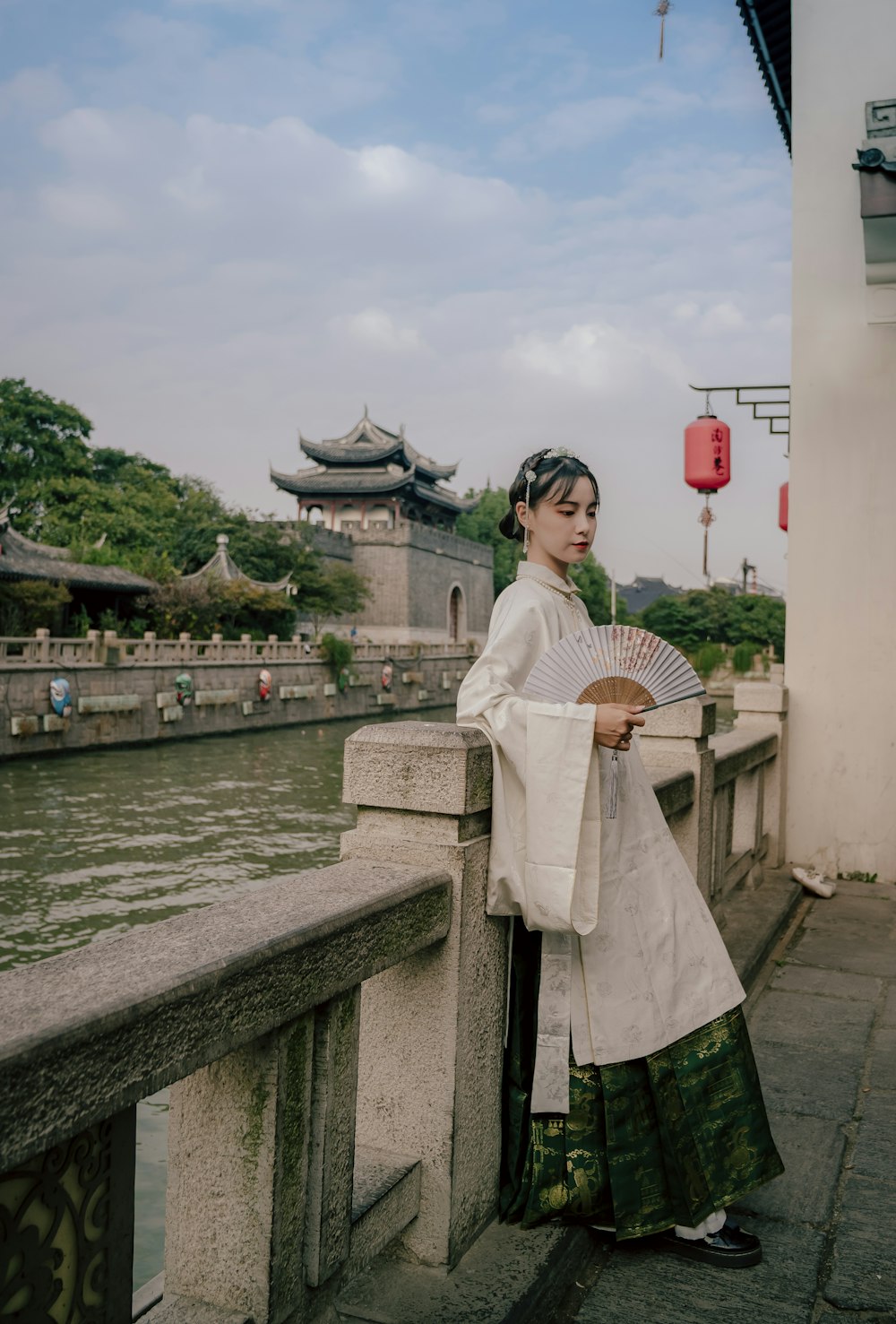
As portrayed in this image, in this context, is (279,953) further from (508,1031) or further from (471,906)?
(508,1031)

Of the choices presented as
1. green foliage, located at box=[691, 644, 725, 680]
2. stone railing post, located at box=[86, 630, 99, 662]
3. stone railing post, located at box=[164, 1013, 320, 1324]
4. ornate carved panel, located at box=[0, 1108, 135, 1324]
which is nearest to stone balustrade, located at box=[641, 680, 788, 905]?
stone railing post, located at box=[164, 1013, 320, 1324]

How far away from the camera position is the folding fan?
5.35ft

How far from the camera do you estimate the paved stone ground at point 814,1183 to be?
1613mm

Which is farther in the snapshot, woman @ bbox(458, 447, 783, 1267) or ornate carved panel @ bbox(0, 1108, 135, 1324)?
woman @ bbox(458, 447, 783, 1267)

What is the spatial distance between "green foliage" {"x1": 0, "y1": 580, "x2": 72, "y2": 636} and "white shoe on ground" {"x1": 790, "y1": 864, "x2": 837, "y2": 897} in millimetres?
16392

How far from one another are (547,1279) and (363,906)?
736 millimetres

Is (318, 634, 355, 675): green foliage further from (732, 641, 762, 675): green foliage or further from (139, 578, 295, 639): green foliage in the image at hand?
(732, 641, 762, 675): green foliage

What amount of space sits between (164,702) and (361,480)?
20.9 metres

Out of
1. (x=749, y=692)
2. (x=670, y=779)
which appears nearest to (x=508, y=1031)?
(x=670, y=779)

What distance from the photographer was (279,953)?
3.85 feet

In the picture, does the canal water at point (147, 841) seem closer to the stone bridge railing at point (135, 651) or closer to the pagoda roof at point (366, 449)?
the stone bridge railing at point (135, 651)

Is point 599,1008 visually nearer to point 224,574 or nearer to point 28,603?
point 28,603

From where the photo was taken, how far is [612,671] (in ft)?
5.37

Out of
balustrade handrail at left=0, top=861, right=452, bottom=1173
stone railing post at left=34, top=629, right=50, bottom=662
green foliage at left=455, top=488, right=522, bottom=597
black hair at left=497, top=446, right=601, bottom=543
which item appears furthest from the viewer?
green foliage at left=455, top=488, right=522, bottom=597
